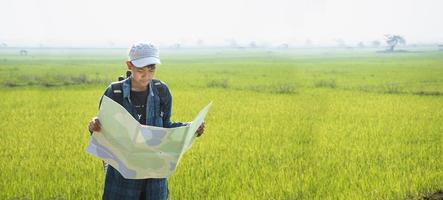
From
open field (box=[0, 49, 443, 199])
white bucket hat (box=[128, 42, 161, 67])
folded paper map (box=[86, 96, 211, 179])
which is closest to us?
folded paper map (box=[86, 96, 211, 179])

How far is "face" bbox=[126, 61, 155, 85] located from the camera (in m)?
2.64

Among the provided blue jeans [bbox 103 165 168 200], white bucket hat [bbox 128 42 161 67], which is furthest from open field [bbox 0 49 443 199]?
white bucket hat [bbox 128 42 161 67]

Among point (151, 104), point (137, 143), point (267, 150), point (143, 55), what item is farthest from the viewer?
point (267, 150)

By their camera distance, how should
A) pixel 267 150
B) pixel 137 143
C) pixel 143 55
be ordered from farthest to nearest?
1. pixel 267 150
2. pixel 143 55
3. pixel 137 143

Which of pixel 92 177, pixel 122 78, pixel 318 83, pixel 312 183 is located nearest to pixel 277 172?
pixel 312 183

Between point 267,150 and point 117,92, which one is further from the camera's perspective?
point 267,150

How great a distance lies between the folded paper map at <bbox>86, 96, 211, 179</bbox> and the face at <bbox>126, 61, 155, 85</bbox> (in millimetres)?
300

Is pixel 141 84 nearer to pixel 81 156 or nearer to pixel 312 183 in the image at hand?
pixel 312 183

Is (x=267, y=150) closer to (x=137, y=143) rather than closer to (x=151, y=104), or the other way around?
(x=151, y=104)

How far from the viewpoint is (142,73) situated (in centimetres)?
265

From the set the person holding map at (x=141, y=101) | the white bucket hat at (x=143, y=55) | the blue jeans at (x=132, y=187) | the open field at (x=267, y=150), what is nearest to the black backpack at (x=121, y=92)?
the person holding map at (x=141, y=101)

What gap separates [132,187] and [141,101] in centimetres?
45

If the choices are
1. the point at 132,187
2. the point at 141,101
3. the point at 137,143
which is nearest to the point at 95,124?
the point at 137,143

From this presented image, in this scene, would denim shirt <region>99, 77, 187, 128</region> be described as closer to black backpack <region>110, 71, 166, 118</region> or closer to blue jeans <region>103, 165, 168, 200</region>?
black backpack <region>110, 71, 166, 118</region>
